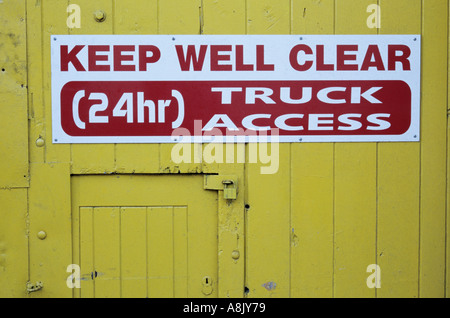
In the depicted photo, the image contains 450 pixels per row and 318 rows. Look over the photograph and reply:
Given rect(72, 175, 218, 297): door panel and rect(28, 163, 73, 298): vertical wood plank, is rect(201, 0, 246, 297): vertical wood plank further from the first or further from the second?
rect(28, 163, 73, 298): vertical wood plank

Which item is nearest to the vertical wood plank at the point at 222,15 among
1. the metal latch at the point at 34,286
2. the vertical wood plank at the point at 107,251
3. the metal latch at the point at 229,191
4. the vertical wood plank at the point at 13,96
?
the metal latch at the point at 229,191

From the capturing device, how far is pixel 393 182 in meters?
1.74

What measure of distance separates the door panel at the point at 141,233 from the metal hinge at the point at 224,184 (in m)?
0.03

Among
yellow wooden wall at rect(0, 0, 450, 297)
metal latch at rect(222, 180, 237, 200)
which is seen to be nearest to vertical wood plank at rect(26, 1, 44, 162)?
yellow wooden wall at rect(0, 0, 450, 297)

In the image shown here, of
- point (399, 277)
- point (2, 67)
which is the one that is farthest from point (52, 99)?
point (399, 277)

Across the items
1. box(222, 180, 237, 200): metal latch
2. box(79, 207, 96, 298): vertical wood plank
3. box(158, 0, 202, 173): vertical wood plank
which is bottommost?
box(79, 207, 96, 298): vertical wood plank

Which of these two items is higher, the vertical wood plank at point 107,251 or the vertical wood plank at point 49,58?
the vertical wood plank at point 49,58

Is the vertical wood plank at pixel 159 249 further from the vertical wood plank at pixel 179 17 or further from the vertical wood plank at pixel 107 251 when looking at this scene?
the vertical wood plank at pixel 179 17

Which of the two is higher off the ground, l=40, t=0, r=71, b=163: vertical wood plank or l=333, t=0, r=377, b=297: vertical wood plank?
l=40, t=0, r=71, b=163: vertical wood plank

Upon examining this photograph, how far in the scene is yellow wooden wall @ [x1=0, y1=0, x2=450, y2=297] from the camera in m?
1.69

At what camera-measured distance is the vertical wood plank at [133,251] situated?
1738 mm

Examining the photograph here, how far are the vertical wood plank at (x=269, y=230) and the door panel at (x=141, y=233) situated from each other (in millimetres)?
163

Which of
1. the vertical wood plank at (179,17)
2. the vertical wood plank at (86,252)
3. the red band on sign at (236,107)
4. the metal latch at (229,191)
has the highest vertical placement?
the vertical wood plank at (179,17)

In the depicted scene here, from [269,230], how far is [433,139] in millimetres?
776
